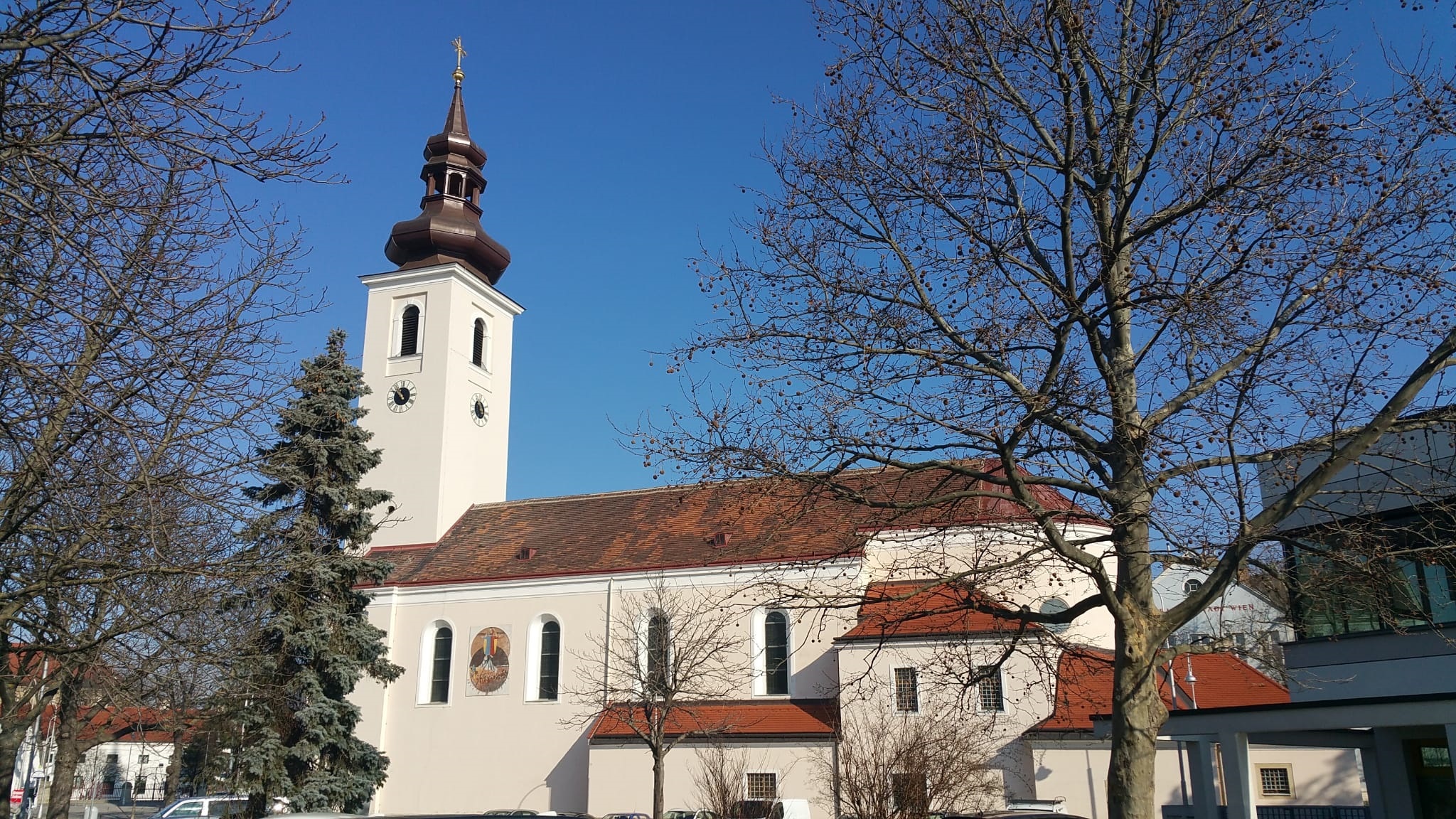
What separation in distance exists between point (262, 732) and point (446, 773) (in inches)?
422

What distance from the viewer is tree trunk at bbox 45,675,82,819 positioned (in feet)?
69.0

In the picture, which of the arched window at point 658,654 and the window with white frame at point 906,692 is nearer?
the arched window at point 658,654

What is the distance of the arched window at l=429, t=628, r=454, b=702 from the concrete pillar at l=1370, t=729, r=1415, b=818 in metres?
27.6

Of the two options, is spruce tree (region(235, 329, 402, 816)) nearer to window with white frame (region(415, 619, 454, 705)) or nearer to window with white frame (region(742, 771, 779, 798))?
window with white frame (region(415, 619, 454, 705))

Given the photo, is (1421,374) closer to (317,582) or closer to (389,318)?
(317,582)

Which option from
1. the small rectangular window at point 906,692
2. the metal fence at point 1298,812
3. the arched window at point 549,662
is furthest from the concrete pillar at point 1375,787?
the arched window at point 549,662

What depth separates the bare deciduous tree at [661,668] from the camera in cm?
2762

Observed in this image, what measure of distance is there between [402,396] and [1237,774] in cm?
3323

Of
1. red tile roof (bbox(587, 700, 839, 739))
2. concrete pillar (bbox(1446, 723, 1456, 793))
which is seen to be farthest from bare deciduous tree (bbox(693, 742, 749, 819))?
concrete pillar (bbox(1446, 723, 1456, 793))

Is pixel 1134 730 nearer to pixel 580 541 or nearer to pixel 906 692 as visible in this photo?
pixel 906 692

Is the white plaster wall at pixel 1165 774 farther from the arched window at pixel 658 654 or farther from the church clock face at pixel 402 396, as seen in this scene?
the church clock face at pixel 402 396

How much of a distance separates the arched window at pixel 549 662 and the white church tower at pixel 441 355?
23.5 ft

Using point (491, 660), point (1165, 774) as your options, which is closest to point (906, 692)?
point (1165, 774)

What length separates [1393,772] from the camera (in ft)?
56.7
